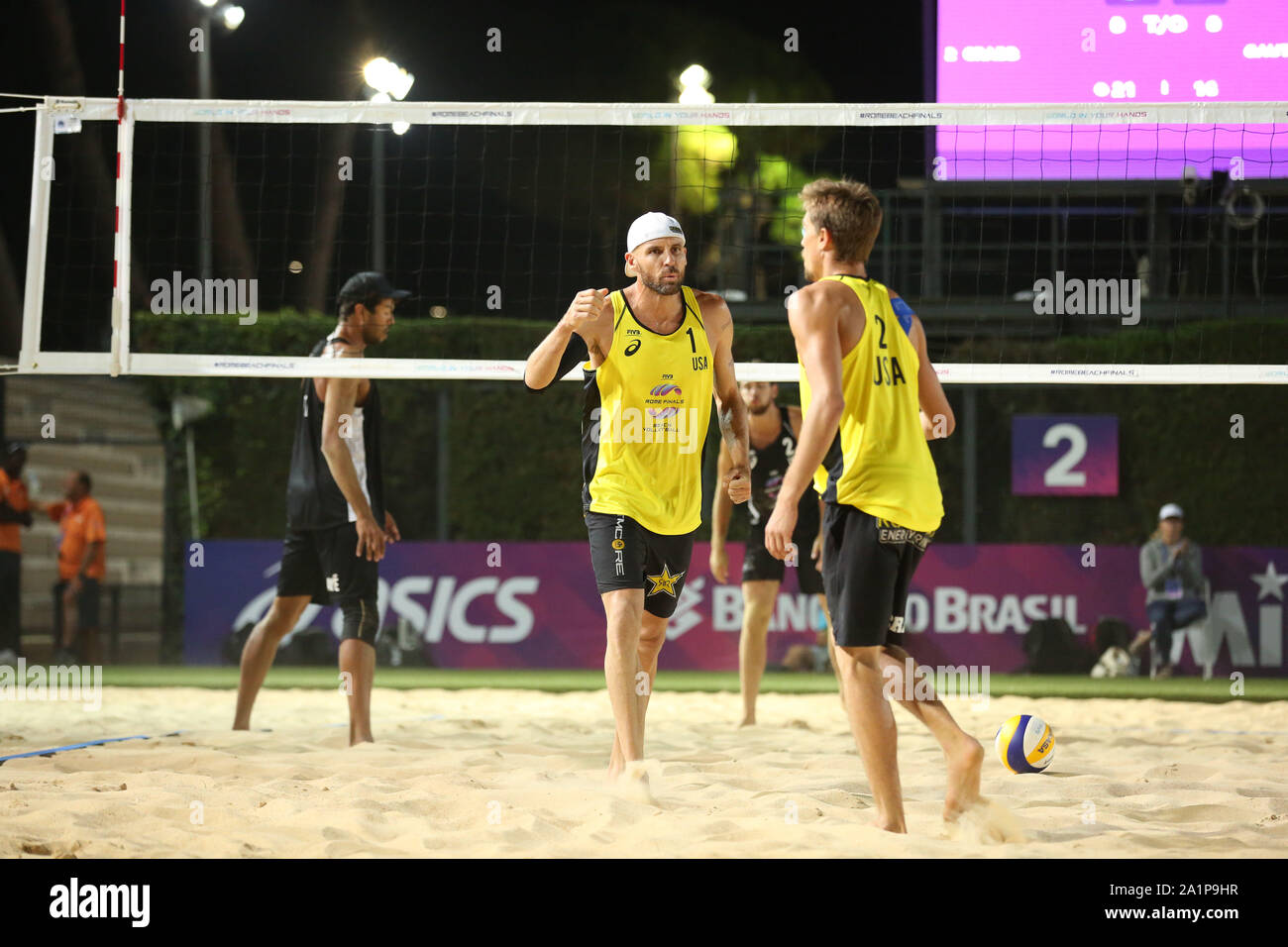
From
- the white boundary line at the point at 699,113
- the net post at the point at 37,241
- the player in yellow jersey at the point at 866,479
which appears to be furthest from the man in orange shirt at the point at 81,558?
the player in yellow jersey at the point at 866,479

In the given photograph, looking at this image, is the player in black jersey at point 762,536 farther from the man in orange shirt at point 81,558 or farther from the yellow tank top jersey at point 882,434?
the man in orange shirt at point 81,558

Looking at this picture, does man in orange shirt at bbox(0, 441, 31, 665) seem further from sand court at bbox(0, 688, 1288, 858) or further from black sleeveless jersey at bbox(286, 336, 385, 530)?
black sleeveless jersey at bbox(286, 336, 385, 530)

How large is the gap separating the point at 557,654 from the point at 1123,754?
17.4ft

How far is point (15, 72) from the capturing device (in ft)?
45.3

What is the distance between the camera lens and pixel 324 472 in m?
5.45

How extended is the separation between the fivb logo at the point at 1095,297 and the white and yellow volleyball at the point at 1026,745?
622cm

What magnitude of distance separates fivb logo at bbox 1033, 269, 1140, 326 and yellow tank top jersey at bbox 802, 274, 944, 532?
7.14 meters

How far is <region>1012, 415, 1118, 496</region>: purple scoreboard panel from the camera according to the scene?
34.9ft

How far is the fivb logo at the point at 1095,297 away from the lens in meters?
10.6

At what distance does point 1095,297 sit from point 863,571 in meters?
8.59

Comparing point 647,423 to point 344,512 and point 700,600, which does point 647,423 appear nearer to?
point 344,512

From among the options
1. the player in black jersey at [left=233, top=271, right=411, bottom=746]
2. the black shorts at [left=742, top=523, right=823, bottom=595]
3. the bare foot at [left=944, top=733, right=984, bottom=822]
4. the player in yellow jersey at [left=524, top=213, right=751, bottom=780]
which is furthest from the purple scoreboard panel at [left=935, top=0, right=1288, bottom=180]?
the bare foot at [left=944, top=733, right=984, bottom=822]

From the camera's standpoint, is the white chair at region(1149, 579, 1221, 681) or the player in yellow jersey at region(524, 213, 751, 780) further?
the white chair at region(1149, 579, 1221, 681)

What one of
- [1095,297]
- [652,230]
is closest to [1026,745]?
[652,230]
